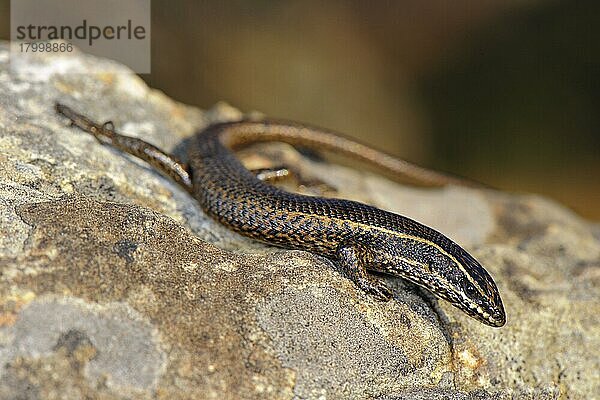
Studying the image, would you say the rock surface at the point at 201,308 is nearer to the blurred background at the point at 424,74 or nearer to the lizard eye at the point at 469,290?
the lizard eye at the point at 469,290

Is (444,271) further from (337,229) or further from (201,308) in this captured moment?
(201,308)

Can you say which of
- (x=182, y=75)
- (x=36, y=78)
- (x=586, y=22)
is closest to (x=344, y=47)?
(x=182, y=75)

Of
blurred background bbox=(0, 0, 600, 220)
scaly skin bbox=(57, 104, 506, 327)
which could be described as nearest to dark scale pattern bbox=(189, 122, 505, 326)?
scaly skin bbox=(57, 104, 506, 327)

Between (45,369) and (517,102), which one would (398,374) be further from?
(517,102)

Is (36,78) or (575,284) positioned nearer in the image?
(575,284)

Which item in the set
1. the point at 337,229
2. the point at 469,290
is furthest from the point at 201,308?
the point at 469,290

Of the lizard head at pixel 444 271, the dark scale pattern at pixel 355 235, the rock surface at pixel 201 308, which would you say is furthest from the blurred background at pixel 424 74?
the lizard head at pixel 444 271
